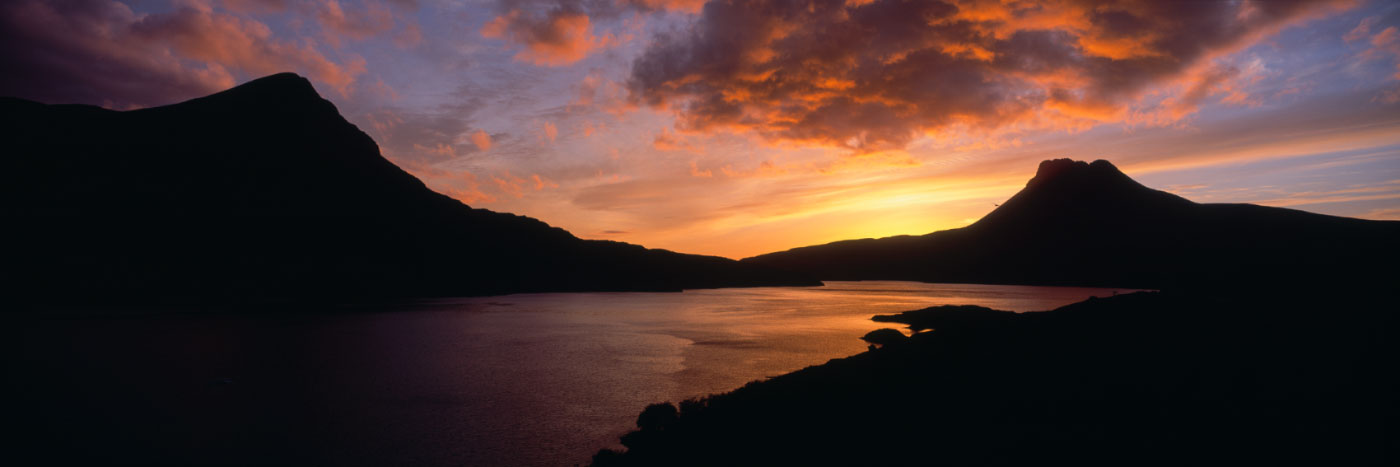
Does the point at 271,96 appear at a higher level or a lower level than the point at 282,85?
lower

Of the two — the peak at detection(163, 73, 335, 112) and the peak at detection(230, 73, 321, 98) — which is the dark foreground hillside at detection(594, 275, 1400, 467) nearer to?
the peak at detection(163, 73, 335, 112)

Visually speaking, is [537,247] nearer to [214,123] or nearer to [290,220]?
[290,220]

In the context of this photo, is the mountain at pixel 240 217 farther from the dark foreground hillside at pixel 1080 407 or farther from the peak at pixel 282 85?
the dark foreground hillside at pixel 1080 407

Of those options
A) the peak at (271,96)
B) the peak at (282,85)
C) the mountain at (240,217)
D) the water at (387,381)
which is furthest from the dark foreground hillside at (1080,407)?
the peak at (282,85)

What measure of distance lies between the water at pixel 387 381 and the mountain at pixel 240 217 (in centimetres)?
6137

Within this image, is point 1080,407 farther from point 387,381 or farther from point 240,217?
point 240,217

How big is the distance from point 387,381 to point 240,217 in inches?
5894

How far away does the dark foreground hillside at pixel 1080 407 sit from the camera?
44.7ft

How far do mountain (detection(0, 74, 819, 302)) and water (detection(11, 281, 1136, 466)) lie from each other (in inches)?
2416

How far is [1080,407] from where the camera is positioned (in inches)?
650

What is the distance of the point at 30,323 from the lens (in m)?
63.2

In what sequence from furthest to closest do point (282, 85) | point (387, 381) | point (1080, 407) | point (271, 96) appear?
point (282, 85)
point (271, 96)
point (387, 381)
point (1080, 407)

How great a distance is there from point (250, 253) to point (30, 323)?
7584 centimetres

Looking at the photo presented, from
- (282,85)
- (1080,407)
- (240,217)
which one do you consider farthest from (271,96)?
(1080,407)
